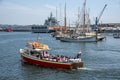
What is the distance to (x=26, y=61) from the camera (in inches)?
2266

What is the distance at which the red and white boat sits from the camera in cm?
5019

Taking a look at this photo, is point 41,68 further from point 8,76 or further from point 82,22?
point 82,22

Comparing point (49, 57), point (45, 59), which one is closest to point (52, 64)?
point (45, 59)

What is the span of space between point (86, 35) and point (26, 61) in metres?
74.1

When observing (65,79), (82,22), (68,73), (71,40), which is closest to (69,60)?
(68,73)

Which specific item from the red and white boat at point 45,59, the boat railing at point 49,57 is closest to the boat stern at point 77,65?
the red and white boat at point 45,59

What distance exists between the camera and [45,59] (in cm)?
5281

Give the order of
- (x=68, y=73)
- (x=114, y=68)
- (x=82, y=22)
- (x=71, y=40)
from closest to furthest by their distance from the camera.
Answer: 1. (x=68, y=73)
2. (x=114, y=68)
3. (x=71, y=40)
4. (x=82, y=22)

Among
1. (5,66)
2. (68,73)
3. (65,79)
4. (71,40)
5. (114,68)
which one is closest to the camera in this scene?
(65,79)

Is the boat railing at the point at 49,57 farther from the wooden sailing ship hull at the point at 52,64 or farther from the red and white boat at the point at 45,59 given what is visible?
the wooden sailing ship hull at the point at 52,64

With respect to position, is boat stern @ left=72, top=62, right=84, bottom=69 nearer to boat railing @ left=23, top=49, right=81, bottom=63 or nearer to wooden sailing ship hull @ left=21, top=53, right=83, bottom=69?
wooden sailing ship hull @ left=21, top=53, right=83, bottom=69

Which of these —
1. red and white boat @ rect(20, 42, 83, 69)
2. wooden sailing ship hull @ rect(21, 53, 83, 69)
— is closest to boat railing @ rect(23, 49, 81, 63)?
red and white boat @ rect(20, 42, 83, 69)

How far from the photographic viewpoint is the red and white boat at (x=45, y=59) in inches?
1976

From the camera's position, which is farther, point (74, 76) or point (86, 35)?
point (86, 35)
